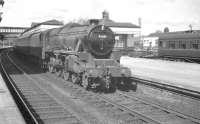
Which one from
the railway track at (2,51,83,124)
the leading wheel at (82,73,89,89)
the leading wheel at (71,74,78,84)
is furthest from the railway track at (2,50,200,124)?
the leading wheel at (71,74,78,84)

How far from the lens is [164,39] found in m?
30.3

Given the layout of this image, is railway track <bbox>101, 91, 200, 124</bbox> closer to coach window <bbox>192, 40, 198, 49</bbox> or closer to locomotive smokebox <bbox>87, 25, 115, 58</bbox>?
locomotive smokebox <bbox>87, 25, 115, 58</bbox>

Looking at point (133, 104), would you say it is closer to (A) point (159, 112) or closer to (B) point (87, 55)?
(A) point (159, 112)

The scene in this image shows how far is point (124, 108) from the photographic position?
29.5 feet

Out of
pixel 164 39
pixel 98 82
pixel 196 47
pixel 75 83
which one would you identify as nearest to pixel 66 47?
pixel 75 83

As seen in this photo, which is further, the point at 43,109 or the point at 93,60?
the point at 93,60

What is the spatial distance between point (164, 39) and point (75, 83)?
63.2ft

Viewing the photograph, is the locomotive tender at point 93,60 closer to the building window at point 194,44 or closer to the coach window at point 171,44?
the building window at point 194,44

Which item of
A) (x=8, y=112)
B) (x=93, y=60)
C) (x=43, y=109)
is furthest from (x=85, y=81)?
(x=8, y=112)

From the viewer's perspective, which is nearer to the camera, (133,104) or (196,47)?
(133,104)

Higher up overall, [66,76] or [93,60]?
[93,60]

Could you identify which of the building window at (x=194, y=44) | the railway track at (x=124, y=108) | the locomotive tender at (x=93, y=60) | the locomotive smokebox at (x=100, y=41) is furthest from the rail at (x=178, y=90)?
the building window at (x=194, y=44)

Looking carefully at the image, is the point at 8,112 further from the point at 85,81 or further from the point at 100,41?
the point at 100,41

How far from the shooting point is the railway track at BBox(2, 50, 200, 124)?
773 cm
